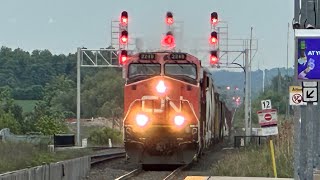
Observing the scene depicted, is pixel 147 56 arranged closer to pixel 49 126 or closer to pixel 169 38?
pixel 169 38

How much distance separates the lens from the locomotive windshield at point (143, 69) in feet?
83.6

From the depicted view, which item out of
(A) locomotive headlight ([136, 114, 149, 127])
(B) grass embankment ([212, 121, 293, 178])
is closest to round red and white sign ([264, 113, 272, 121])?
(B) grass embankment ([212, 121, 293, 178])

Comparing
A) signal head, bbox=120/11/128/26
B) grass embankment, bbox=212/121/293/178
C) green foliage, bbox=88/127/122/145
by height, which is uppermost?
signal head, bbox=120/11/128/26

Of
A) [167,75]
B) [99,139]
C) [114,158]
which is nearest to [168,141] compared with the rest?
[167,75]

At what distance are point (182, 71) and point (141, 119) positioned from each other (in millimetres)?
2568

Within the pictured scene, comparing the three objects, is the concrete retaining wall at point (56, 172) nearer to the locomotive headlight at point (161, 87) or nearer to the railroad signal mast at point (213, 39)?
the locomotive headlight at point (161, 87)

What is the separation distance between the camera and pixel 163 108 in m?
24.6

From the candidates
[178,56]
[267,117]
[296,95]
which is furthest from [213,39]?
[296,95]

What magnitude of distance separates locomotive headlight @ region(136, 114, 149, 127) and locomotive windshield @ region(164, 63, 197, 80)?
2.08 meters

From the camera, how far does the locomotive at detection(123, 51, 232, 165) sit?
966 inches

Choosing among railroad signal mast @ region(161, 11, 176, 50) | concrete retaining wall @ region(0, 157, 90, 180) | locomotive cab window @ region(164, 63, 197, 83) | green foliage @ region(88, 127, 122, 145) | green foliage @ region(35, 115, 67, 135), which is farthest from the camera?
green foliage @ region(35, 115, 67, 135)

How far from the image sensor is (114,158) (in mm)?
34531

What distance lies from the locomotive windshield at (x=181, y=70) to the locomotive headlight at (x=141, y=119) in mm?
2078

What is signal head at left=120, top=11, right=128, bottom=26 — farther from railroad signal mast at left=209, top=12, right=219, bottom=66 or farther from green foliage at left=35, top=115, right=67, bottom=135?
green foliage at left=35, top=115, right=67, bottom=135
